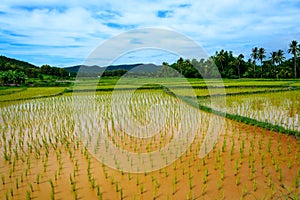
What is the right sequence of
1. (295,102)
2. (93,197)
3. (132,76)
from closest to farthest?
(93,197) → (295,102) → (132,76)

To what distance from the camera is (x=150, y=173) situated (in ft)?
12.0

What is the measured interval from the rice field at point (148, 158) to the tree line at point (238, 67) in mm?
24456

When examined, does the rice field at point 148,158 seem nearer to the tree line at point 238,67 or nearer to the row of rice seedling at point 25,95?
the row of rice seedling at point 25,95

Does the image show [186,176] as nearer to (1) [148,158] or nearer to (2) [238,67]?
(1) [148,158]

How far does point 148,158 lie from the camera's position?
4.26 metres

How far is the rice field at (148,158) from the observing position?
3.17 m

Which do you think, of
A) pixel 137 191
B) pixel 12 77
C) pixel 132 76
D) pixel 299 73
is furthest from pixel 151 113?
pixel 299 73

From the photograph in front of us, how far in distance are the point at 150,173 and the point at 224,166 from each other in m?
1.14

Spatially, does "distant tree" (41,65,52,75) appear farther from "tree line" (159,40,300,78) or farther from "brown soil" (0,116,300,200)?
"brown soil" (0,116,300,200)

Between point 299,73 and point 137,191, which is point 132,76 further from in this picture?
point 137,191

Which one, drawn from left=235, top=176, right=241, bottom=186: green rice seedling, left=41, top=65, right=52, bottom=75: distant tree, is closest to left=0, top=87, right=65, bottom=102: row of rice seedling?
left=235, top=176, right=241, bottom=186: green rice seedling

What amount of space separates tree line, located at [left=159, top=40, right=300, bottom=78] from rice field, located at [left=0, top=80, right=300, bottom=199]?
24.5 meters

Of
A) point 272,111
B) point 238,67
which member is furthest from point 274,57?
point 272,111

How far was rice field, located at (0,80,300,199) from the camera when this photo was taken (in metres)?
3.17
